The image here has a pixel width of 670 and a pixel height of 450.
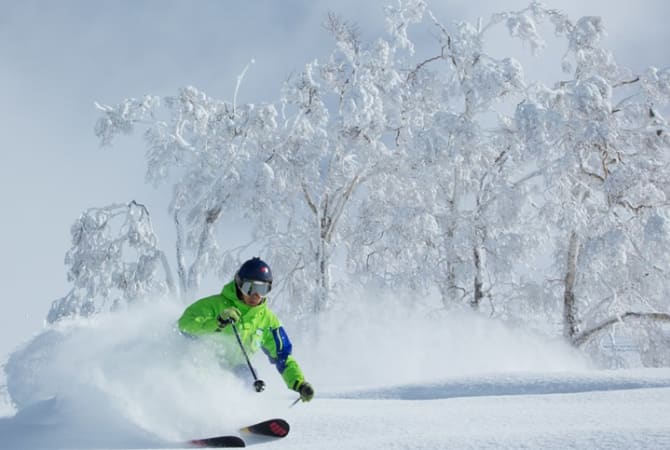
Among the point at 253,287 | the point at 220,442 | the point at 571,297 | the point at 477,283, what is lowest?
the point at 220,442

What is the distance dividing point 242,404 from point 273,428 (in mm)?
722

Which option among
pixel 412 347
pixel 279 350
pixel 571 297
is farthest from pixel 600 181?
pixel 279 350

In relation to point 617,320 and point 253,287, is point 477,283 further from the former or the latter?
point 253,287

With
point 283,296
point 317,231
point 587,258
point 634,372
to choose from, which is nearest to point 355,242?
point 317,231

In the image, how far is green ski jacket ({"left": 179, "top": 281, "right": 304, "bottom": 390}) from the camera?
15.7 ft

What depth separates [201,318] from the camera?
4.81m

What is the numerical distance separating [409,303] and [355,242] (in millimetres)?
3478

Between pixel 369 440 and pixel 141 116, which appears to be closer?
pixel 369 440

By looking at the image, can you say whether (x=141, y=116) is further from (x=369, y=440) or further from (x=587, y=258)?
(x=369, y=440)

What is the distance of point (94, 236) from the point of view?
17453 millimetres

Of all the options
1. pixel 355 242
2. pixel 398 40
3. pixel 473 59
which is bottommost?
pixel 355 242

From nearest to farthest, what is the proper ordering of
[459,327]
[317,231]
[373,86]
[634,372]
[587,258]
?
[634,372], [587,258], [459,327], [373,86], [317,231]

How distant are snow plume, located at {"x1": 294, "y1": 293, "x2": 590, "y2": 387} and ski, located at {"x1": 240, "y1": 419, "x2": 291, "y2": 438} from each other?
27.7ft

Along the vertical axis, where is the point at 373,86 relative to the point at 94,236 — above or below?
above
